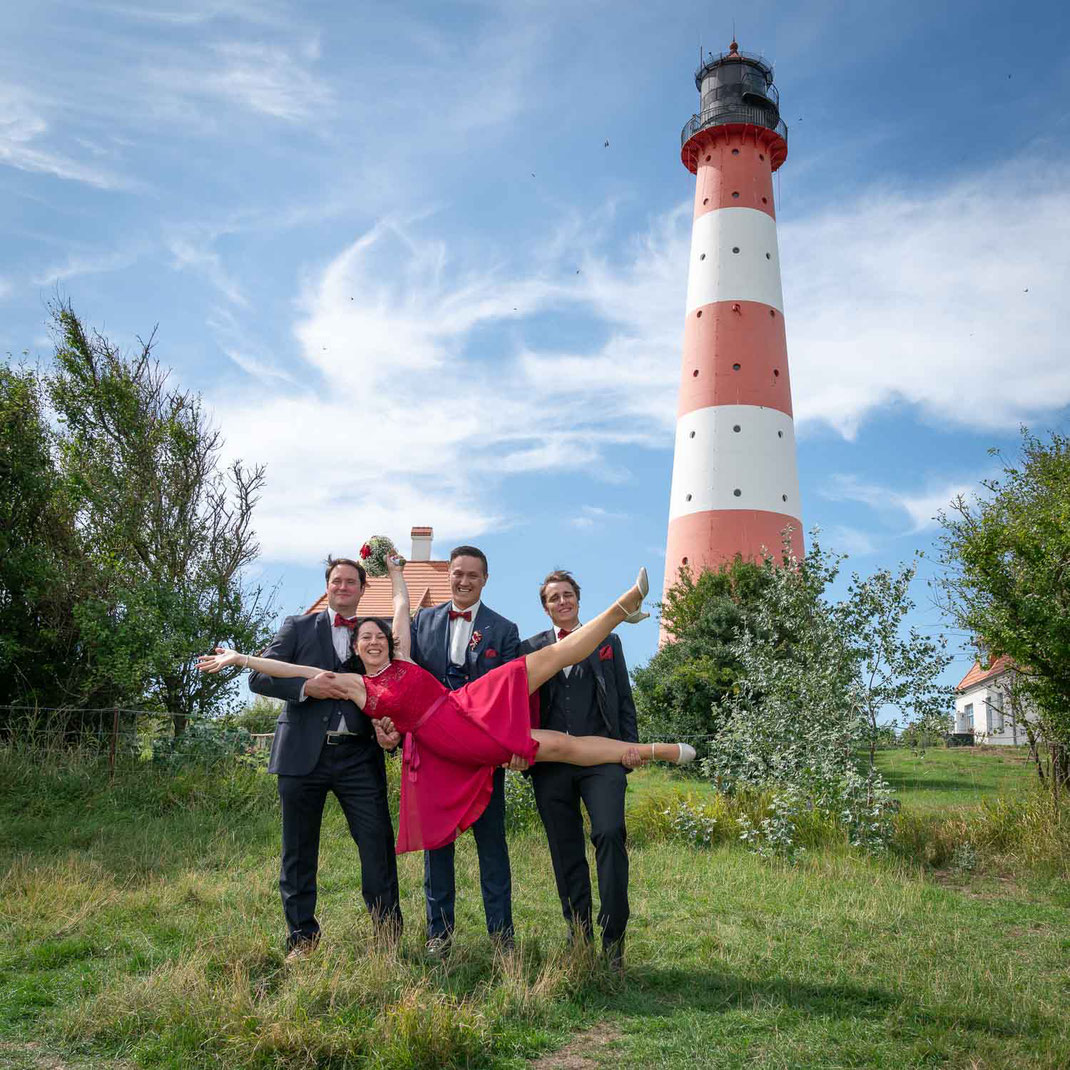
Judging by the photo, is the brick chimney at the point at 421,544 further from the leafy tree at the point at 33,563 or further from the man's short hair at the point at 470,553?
the man's short hair at the point at 470,553

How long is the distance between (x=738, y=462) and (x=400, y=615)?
17.0 meters

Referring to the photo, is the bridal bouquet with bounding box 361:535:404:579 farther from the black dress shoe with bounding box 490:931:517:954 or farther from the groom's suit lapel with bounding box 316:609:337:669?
the black dress shoe with bounding box 490:931:517:954

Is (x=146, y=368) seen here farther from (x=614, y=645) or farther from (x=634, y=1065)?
(x=634, y=1065)

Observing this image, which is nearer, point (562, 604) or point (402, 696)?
point (402, 696)

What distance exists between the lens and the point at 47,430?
43.2 feet

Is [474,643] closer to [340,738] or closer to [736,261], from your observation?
[340,738]

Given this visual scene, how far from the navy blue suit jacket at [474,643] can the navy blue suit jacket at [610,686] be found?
114 millimetres

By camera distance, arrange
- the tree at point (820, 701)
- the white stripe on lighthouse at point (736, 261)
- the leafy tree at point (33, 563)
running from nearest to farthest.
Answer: the tree at point (820, 701), the leafy tree at point (33, 563), the white stripe on lighthouse at point (736, 261)

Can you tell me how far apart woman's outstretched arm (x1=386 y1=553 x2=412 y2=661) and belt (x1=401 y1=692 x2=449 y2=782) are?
12.6 inches

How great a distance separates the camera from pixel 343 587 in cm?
482

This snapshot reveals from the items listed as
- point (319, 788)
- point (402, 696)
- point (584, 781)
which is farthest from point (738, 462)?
point (319, 788)

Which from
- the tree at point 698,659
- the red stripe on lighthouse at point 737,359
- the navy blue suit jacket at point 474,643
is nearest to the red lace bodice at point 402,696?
the navy blue suit jacket at point 474,643

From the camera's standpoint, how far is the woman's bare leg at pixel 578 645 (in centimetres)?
444

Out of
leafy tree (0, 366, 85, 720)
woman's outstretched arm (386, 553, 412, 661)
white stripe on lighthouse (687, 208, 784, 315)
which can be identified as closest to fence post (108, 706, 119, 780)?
leafy tree (0, 366, 85, 720)
